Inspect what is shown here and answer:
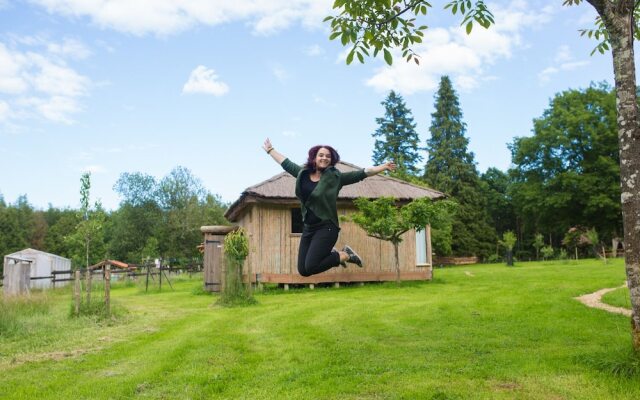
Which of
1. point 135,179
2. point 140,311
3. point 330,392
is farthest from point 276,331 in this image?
point 135,179

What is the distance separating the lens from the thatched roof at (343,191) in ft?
56.9

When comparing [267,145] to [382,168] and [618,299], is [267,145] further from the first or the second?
[618,299]

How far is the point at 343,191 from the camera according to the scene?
60.6ft

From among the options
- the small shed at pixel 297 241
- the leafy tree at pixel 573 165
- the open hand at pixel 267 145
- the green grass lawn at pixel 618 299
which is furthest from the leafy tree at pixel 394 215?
the leafy tree at pixel 573 165

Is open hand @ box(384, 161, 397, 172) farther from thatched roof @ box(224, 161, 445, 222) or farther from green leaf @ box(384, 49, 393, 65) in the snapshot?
thatched roof @ box(224, 161, 445, 222)

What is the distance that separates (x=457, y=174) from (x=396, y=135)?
658 cm

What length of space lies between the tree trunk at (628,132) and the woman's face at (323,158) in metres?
3.23

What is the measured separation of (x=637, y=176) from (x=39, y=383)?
278 inches

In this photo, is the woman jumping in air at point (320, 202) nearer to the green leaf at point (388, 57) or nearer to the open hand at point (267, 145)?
the open hand at point (267, 145)

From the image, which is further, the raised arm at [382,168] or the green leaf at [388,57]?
the raised arm at [382,168]

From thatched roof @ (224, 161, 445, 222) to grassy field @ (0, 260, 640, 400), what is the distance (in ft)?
20.8

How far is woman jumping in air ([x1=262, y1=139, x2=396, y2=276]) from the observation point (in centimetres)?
608

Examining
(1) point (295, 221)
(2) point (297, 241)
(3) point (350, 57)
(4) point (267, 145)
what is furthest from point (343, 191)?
(3) point (350, 57)

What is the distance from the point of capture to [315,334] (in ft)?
27.0
